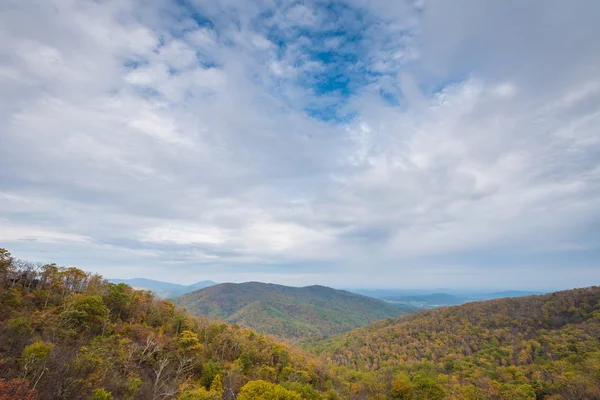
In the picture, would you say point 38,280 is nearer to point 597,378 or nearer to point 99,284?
point 99,284

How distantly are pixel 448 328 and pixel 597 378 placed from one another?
89.0 metres

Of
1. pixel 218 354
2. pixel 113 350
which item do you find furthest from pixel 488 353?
pixel 113 350

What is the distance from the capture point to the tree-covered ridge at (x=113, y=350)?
80.3 feet

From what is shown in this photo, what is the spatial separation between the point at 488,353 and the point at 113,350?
12305 centimetres

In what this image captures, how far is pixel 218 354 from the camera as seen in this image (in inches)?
2562

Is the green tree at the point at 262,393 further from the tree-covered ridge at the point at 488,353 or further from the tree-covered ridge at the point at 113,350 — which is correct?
the tree-covered ridge at the point at 488,353

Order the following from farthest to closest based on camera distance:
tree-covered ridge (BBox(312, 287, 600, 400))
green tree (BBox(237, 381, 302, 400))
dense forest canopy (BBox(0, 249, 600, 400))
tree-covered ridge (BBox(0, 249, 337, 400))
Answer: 1. tree-covered ridge (BBox(312, 287, 600, 400))
2. green tree (BBox(237, 381, 302, 400))
3. dense forest canopy (BBox(0, 249, 600, 400))
4. tree-covered ridge (BBox(0, 249, 337, 400))

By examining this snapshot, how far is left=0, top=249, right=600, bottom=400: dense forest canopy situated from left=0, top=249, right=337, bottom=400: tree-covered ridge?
0.68 ft

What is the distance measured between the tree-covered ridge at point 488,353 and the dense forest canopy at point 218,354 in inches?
16.7

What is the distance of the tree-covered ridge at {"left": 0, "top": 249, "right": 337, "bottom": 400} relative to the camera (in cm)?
2447

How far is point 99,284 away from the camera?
2783 inches

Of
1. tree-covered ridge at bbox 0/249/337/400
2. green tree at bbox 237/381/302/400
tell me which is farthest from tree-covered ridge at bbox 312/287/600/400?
green tree at bbox 237/381/302/400

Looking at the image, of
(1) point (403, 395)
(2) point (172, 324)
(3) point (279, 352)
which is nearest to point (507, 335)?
Answer: (1) point (403, 395)

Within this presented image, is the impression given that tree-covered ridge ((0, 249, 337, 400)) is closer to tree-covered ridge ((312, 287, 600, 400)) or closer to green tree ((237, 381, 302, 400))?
green tree ((237, 381, 302, 400))
